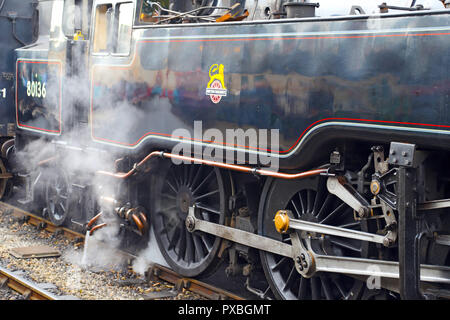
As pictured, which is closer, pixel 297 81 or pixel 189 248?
pixel 297 81

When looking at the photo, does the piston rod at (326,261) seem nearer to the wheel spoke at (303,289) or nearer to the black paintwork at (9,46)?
the wheel spoke at (303,289)

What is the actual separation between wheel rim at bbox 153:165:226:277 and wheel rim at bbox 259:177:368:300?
63 cm

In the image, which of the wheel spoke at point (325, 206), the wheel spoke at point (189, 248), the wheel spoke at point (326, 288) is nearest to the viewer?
the wheel spoke at point (325, 206)

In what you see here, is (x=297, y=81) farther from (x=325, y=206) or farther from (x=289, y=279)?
(x=289, y=279)

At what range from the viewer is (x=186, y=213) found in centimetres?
608

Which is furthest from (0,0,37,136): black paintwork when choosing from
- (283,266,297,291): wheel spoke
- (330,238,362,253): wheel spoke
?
(330,238,362,253): wheel spoke

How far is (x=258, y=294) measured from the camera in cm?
533

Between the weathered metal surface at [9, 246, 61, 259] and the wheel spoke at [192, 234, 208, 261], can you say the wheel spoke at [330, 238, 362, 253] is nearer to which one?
the wheel spoke at [192, 234, 208, 261]

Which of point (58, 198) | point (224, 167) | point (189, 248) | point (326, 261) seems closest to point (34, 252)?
point (58, 198)

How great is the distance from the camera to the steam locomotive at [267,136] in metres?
3.90

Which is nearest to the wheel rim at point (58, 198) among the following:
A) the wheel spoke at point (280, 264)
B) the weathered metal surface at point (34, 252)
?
the weathered metal surface at point (34, 252)

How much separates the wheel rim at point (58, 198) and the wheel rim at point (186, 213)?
72.1 inches

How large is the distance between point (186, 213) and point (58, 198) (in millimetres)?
2666

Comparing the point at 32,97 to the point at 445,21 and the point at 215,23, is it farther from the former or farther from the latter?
the point at 445,21
